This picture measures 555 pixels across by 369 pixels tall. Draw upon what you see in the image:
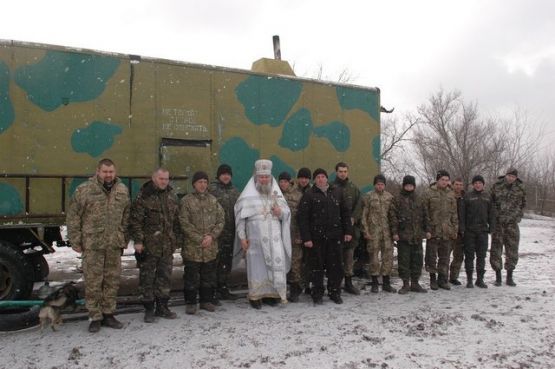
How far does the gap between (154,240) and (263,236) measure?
4.10 feet

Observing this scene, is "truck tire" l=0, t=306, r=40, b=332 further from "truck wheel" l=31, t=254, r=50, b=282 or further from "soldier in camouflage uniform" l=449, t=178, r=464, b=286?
"soldier in camouflage uniform" l=449, t=178, r=464, b=286

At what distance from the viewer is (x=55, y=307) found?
436cm

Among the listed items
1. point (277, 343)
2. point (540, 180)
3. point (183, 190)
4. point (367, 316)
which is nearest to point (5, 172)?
point (183, 190)

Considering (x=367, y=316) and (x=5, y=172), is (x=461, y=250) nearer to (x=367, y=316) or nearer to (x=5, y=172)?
(x=367, y=316)

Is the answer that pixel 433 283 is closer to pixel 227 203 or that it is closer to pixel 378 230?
pixel 378 230

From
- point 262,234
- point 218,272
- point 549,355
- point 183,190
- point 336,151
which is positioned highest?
point 336,151

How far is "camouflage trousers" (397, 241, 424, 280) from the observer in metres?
5.96

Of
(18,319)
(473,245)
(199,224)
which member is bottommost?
(18,319)

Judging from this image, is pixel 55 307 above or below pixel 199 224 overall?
below

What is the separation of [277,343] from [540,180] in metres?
33.3

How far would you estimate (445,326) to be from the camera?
14.8 feet

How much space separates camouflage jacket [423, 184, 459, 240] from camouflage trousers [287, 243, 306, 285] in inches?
70.9

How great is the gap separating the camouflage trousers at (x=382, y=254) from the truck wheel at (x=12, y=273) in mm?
4113

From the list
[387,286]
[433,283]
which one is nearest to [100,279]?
[387,286]
